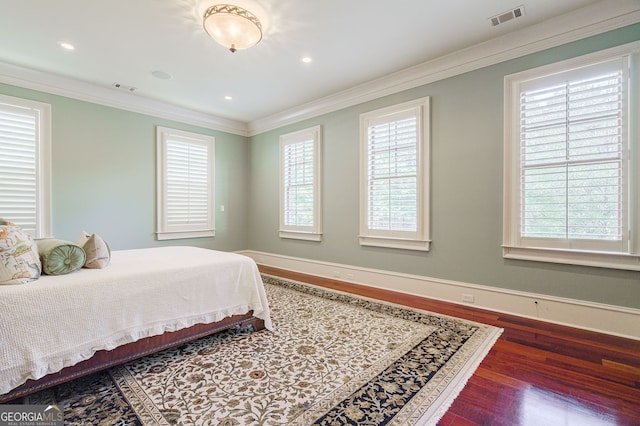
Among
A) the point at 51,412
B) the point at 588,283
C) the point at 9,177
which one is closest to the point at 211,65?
the point at 9,177

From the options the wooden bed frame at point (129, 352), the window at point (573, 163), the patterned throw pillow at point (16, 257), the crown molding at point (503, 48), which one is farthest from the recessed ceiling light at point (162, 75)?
the window at point (573, 163)

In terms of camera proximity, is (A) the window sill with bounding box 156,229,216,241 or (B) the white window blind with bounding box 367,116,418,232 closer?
(B) the white window blind with bounding box 367,116,418,232

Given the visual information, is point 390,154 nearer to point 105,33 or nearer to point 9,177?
point 105,33

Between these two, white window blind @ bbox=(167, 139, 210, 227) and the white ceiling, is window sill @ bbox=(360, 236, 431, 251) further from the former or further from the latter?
white window blind @ bbox=(167, 139, 210, 227)

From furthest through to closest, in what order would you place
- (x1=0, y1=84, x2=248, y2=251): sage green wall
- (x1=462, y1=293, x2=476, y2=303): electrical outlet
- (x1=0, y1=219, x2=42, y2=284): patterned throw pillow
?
(x1=0, y1=84, x2=248, y2=251): sage green wall → (x1=462, y1=293, x2=476, y2=303): electrical outlet → (x1=0, y1=219, x2=42, y2=284): patterned throw pillow

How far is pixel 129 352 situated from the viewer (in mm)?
2021

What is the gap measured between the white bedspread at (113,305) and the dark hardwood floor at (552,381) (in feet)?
5.88

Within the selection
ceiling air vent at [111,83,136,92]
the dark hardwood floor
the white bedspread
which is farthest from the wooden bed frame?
ceiling air vent at [111,83,136,92]

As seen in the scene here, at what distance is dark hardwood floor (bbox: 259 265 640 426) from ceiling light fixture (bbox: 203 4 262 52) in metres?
3.35

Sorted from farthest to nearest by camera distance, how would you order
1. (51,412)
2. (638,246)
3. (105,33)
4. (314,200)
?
1. (314,200)
2. (105,33)
3. (638,246)
4. (51,412)

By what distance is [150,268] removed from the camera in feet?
7.36

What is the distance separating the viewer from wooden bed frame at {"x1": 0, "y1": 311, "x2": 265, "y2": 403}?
5.39 ft

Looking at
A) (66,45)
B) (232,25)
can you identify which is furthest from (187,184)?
(232,25)

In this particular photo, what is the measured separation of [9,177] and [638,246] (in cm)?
685
